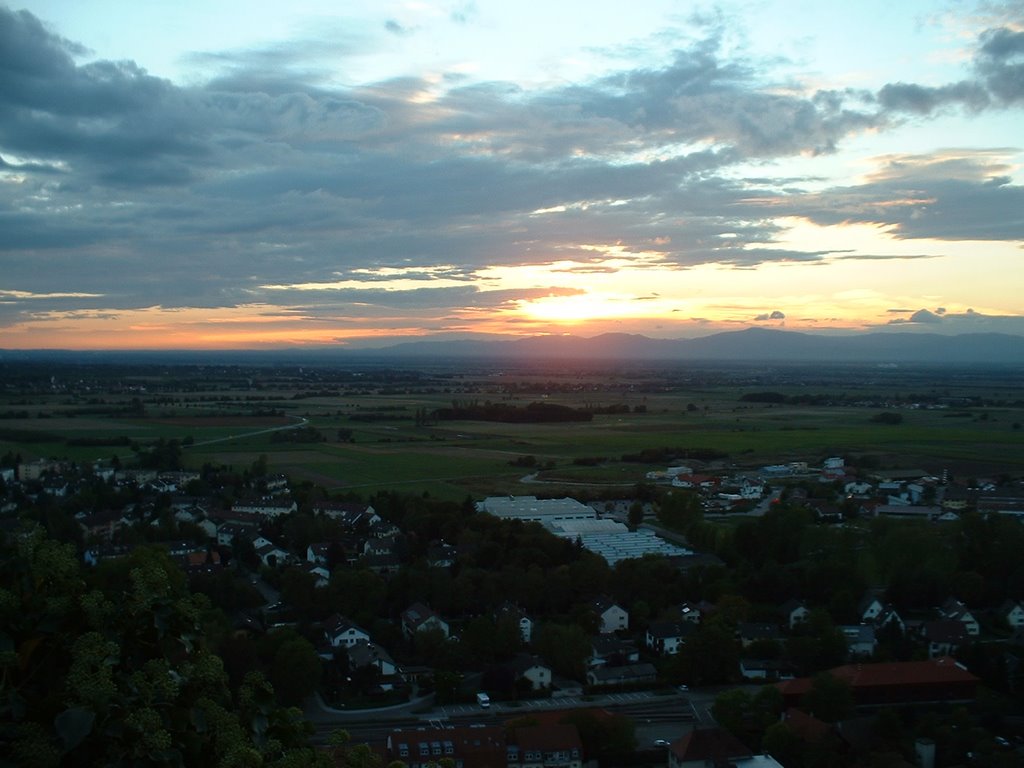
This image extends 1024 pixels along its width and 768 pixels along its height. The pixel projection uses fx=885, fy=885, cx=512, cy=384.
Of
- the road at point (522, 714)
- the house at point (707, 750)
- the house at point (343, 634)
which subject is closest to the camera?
the house at point (707, 750)

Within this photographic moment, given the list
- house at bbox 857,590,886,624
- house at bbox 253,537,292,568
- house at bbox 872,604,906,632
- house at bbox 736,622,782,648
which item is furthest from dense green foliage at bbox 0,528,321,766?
house at bbox 253,537,292,568

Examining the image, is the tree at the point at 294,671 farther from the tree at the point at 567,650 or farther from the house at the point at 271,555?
the house at the point at 271,555

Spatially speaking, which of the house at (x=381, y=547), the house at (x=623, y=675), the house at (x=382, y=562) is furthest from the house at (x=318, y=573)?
the house at (x=623, y=675)

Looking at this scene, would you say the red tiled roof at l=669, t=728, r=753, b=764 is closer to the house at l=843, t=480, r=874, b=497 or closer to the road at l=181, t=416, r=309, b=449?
the house at l=843, t=480, r=874, b=497

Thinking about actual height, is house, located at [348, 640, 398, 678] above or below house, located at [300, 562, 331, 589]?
below

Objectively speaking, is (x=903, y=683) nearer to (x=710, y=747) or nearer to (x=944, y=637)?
(x=944, y=637)
